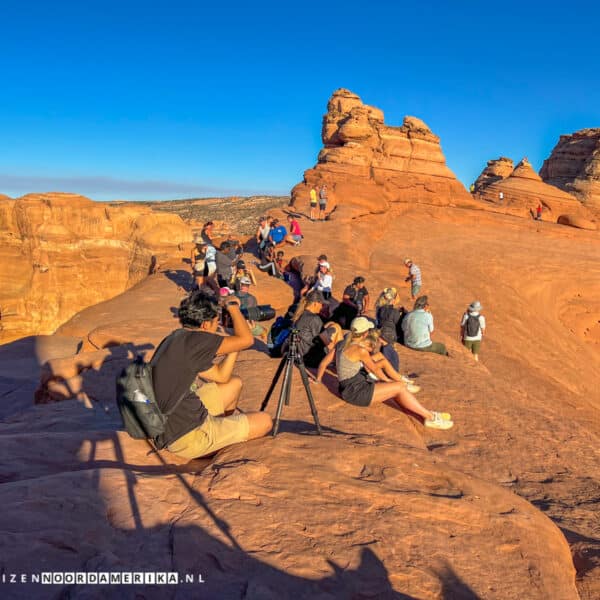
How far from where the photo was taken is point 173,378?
3.54m

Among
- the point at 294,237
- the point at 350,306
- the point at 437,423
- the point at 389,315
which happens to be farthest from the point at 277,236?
the point at 437,423

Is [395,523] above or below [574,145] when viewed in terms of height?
below

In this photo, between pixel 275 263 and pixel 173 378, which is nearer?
pixel 173 378

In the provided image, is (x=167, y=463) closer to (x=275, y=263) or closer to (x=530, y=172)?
(x=275, y=263)

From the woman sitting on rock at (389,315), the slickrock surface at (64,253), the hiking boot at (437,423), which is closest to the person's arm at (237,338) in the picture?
the hiking boot at (437,423)

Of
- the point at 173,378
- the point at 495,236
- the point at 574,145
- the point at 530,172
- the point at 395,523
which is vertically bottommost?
the point at 395,523

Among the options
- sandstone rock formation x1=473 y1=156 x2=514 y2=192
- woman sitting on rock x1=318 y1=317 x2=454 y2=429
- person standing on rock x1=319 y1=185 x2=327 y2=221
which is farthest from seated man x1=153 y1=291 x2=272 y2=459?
sandstone rock formation x1=473 y1=156 x2=514 y2=192

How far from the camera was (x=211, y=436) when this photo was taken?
3945 millimetres

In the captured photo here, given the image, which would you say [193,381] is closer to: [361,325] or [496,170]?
[361,325]

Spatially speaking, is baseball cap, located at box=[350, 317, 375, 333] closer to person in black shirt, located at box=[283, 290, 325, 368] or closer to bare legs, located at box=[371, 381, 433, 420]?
bare legs, located at box=[371, 381, 433, 420]

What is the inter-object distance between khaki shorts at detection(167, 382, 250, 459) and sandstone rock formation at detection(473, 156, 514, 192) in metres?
50.8

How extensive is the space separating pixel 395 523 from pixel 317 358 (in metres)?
3.83

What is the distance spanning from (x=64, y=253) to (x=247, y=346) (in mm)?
18962

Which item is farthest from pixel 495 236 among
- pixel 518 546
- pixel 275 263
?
pixel 518 546
